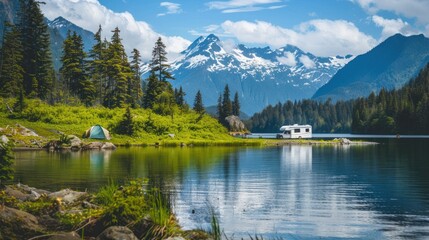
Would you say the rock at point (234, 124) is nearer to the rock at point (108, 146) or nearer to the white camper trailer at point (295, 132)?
the white camper trailer at point (295, 132)

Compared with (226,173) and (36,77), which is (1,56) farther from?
(226,173)

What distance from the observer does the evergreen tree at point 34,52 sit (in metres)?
100

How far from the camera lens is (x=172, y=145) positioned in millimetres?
91938

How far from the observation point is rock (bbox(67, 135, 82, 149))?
257 ft

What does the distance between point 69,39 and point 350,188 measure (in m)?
83.3

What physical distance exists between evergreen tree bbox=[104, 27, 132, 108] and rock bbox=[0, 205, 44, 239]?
8933 cm

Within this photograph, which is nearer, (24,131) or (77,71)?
(24,131)

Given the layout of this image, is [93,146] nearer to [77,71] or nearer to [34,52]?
[77,71]

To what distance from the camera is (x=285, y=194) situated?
3148cm

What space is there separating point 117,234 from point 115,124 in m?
78.2

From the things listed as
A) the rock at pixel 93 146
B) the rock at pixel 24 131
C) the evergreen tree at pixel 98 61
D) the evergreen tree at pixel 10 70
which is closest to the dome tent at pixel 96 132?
the rock at pixel 93 146

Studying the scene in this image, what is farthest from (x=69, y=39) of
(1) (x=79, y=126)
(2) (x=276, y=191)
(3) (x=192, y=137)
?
(2) (x=276, y=191)

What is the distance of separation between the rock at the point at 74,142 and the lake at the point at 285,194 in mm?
25719

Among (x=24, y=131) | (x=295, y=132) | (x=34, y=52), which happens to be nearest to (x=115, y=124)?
(x=24, y=131)
